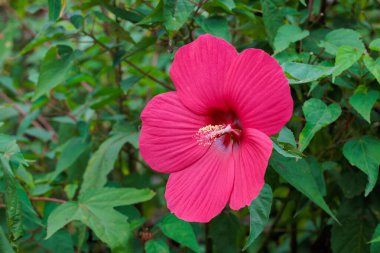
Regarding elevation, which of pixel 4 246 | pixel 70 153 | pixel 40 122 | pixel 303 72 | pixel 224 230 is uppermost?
pixel 303 72

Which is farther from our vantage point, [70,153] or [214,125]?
[70,153]

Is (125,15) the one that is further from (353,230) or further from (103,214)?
(353,230)

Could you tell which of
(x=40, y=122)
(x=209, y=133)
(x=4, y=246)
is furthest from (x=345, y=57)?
(x=40, y=122)

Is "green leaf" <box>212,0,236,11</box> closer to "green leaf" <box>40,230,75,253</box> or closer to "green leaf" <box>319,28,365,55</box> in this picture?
"green leaf" <box>319,28,365,55</box>

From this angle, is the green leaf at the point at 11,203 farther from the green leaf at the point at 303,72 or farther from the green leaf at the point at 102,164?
the green leaf at the point at 303,72

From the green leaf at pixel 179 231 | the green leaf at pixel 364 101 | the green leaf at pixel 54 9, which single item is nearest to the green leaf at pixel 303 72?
the green leaf at pixel 364 101

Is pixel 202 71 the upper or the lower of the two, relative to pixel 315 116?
upper

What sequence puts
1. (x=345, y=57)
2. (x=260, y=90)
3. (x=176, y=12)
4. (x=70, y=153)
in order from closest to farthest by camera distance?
(x=260, y=90), (x=345, y=57), (x=176, y=12), (x=70, y=153)
